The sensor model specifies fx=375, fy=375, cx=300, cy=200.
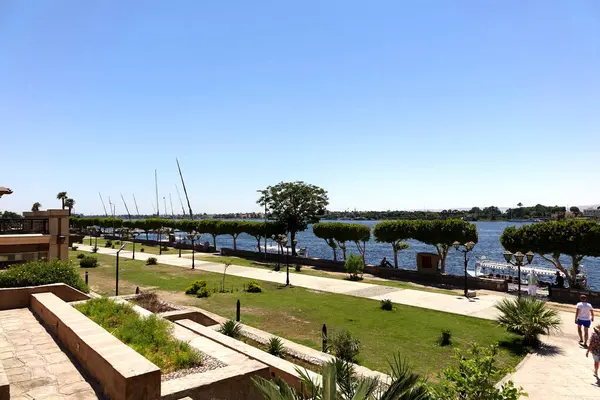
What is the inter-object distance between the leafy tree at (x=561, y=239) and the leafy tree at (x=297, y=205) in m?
22.5

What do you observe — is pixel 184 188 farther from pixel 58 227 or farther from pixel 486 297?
pixel 486 297

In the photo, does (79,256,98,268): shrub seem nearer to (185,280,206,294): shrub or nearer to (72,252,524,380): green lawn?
(72,252,524,380): green lawn

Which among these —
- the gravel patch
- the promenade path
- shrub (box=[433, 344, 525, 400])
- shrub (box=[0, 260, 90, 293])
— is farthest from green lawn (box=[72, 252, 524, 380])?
shrub (box=[0, 260, 90, 293])

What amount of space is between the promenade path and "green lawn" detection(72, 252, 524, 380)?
→ 0.93 meters

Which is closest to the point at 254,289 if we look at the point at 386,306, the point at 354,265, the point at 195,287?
the point at 195,287

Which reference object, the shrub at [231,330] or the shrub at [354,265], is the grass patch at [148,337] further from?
the shrub at [354,265]

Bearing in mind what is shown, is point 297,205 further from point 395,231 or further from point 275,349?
point 275,349

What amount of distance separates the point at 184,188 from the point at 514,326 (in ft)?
323

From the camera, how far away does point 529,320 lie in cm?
1342

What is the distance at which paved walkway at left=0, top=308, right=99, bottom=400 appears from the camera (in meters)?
6.28

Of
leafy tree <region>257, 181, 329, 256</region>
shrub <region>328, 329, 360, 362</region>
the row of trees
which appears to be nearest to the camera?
shrub <region>328, 329, 360, 362</region>

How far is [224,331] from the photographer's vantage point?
1252cm

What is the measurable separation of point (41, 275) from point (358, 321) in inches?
495

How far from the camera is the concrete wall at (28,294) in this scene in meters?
12.2
